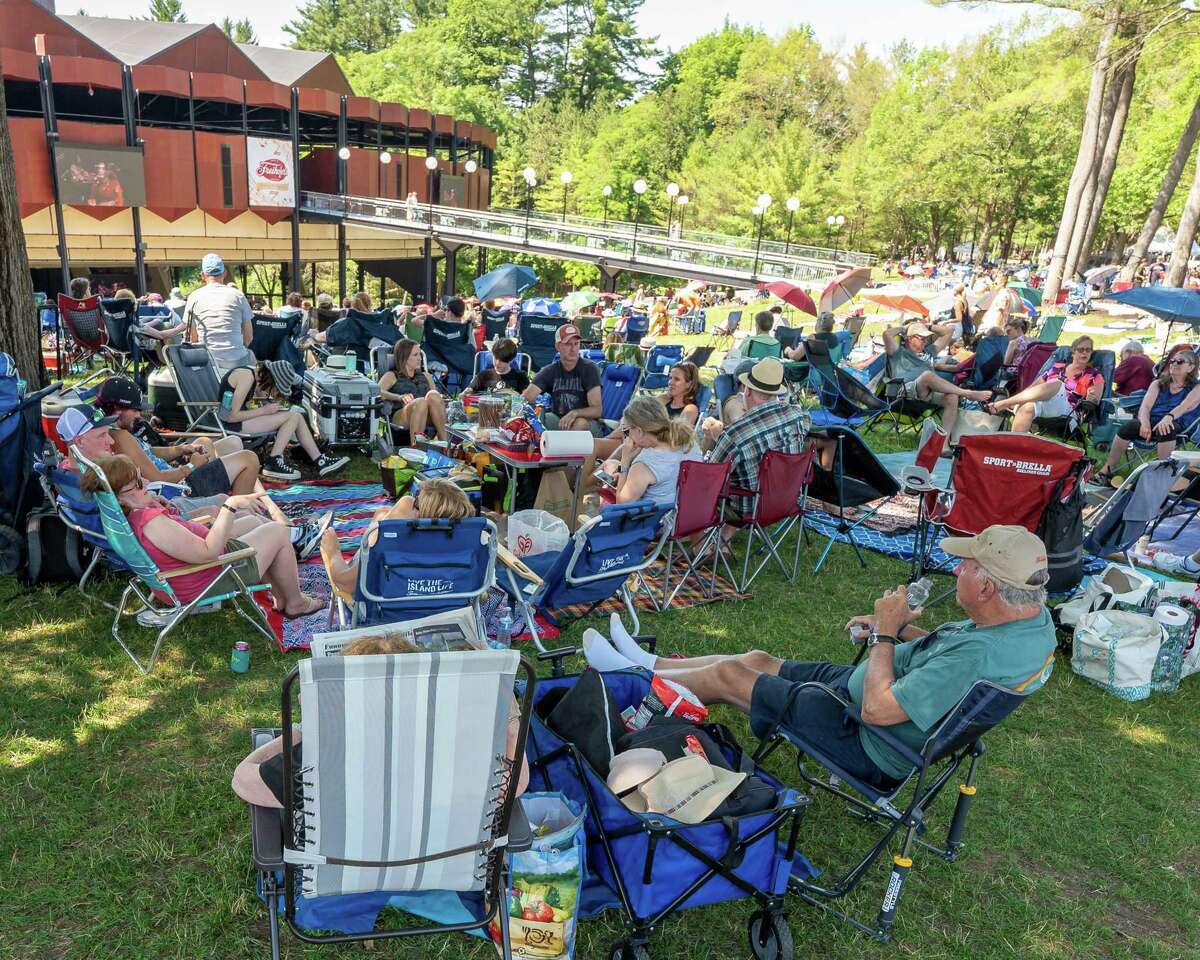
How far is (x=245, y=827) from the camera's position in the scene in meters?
3.01

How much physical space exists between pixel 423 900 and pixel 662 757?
0.81 meters

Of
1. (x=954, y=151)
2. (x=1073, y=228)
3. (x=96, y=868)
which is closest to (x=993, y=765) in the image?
(x=96, y=868)

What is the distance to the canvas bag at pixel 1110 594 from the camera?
4715mm

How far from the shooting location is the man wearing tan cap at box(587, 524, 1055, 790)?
104 inches

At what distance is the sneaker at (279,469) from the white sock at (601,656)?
Result: 4.42 m

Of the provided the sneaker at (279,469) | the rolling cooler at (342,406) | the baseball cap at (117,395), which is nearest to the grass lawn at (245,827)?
the baseball cap at (117,395)

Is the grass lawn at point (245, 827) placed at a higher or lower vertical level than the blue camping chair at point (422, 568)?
lower

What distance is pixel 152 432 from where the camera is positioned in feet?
21.8

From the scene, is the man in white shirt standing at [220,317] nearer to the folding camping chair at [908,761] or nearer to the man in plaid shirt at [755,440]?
the man in plaid shirt at [755,440]

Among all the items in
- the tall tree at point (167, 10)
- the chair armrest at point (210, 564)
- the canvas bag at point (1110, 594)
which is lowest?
the canvas bag at point (1110, 594)

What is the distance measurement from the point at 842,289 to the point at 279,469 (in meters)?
11.5

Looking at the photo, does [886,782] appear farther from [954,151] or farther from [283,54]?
[954,151]

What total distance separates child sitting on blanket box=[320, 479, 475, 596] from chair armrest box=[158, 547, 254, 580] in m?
0.39

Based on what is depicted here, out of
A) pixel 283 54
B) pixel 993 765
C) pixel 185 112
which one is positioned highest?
pixel 283 54
